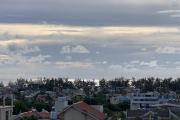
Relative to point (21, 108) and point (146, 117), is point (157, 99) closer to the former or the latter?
point (21, 108)

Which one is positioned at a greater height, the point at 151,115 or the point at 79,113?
the point at 79,113

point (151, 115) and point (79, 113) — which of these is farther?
point (151, 115)

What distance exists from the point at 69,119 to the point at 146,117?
1800cm

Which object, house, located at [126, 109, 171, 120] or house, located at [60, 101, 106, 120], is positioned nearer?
house, located at [60, 101, 106, 120]

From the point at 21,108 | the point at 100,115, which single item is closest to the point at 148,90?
the point at 21,108

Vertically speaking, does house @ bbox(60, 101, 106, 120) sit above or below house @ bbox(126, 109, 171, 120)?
above

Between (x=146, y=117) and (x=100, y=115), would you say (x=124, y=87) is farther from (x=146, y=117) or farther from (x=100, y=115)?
(x=100, y=115)

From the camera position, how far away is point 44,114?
7644 cm

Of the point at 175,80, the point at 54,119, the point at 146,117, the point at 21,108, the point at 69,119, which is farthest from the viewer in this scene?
the point at 175,80

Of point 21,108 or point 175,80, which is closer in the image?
point 21,108

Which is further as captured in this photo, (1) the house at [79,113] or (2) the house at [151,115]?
(2) the house at [151,115]

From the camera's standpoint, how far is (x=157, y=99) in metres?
150

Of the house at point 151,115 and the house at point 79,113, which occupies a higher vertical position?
the house at point 79,113

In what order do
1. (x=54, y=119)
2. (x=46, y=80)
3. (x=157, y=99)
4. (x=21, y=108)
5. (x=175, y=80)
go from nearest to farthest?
(x=54, y=119) → (x=21, y=108) → (x=157, y=99) → (x=175, y=80) → (x=46, y=80)
